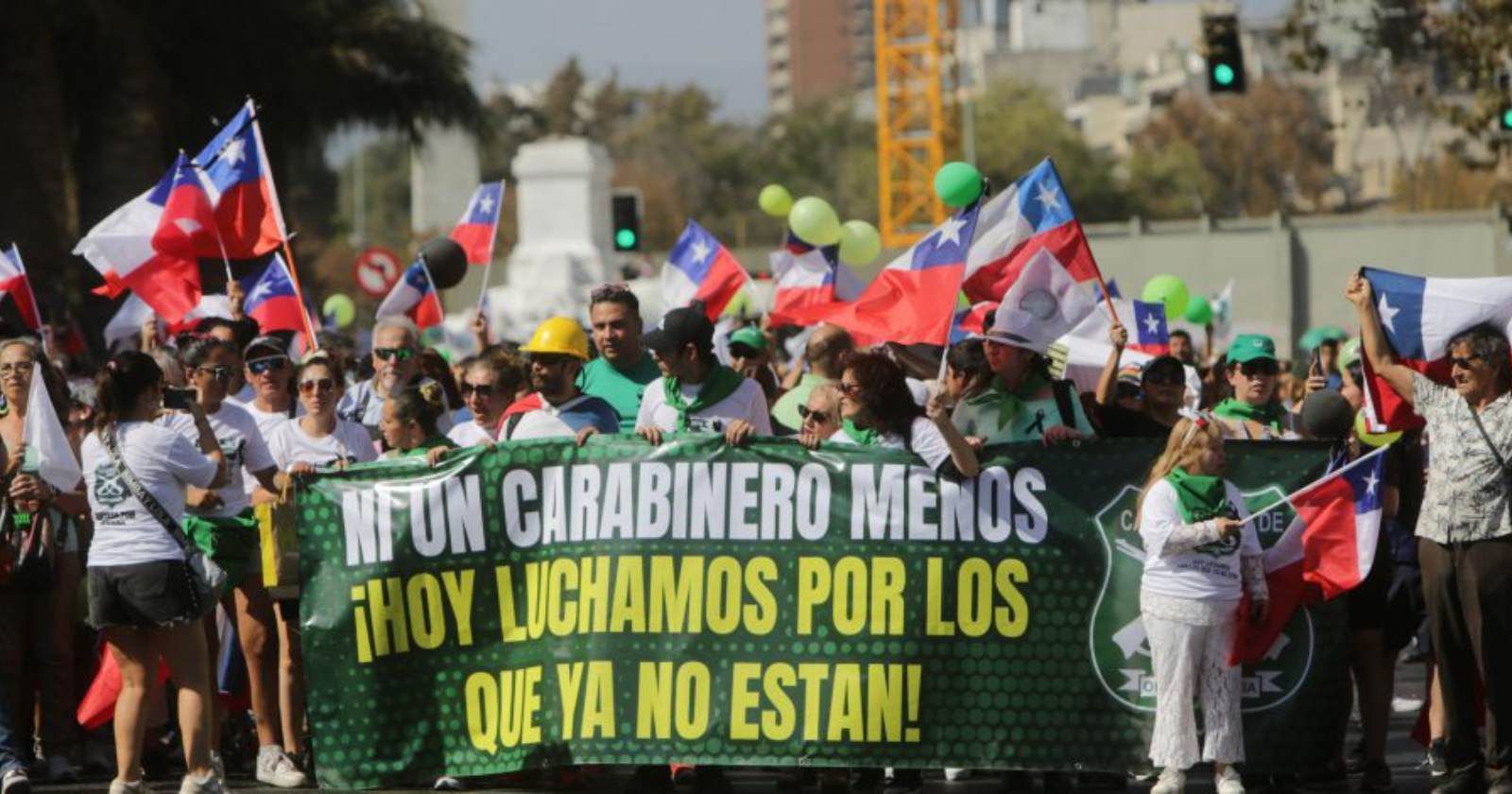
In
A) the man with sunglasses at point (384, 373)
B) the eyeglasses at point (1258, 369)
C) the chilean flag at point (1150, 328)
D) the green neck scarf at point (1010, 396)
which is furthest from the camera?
the chilean flag at point (1150, 328)

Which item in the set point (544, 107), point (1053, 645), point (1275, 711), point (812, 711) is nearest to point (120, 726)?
point (812, 711)

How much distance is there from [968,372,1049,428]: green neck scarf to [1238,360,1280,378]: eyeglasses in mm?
1226

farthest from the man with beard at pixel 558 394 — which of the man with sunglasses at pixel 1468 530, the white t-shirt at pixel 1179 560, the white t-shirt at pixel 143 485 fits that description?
the man with sunglasses at pixel 1468 530

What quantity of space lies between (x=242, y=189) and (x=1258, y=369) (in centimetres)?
557

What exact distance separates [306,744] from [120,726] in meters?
2.02

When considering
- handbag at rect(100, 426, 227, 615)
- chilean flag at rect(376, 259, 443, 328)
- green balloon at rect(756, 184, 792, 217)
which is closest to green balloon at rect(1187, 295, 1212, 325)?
green balloon at rect(756, 184, 792, 217)

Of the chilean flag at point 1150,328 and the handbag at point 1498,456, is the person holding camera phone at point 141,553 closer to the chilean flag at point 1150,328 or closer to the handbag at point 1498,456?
the handbag at point 1498,456

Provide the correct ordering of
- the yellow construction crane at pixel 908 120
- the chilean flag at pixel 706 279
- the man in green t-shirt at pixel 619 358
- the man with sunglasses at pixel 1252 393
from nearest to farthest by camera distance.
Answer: the man in green t-shirt at pixel 619 358
the man with sunglasses at pixel 1252 393
the chilean flag at pixel 706 279
the yellow construction crane at pixel 908 120

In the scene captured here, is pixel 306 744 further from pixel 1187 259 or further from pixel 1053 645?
pixel 1187 259

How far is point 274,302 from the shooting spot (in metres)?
14.6

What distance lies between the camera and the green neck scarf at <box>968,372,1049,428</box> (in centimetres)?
1041

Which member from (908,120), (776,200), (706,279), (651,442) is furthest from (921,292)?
(908,120)

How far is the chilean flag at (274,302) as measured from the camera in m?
14.5

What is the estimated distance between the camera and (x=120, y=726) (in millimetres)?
9812
